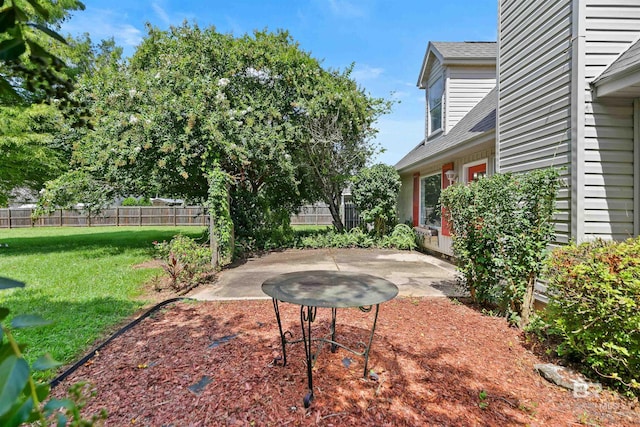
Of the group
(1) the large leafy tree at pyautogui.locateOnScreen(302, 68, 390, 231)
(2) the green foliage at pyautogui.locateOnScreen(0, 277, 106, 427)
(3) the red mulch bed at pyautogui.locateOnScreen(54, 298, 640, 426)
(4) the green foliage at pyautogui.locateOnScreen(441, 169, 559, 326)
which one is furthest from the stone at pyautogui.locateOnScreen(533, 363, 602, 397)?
(1) the large leafy tree at pyautogui.locateOnScreen(302, 68, 390, 231)

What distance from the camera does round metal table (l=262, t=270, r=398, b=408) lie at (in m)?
2.37

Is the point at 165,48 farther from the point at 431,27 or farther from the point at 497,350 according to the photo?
the point at 497,350

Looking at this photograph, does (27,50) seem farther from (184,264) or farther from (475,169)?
(475,169)

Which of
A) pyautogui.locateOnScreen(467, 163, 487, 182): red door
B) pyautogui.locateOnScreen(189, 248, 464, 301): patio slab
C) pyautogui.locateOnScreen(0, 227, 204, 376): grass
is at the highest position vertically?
pyautogui.locateOnScreen(467, 163, 487, 182): red door

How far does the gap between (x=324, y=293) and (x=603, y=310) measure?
2.20 meters

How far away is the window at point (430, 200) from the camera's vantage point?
920 centimetres

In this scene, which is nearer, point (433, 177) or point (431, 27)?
point (433, 177)

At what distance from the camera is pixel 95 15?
541 cm

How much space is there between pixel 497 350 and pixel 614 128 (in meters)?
2.86

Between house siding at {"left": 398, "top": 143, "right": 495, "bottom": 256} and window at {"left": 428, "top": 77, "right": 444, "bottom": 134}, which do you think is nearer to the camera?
house siding at {"left": 398, "top": 143, "right": 495, "bottom": 256}

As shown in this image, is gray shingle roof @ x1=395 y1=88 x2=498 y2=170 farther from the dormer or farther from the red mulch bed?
the red mulch bed

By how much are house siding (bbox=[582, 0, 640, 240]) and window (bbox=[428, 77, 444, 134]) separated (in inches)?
223

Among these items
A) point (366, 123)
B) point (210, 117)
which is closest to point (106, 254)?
point (210, 117)

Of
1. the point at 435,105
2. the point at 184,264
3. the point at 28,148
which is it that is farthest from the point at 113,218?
the point at 435,105
